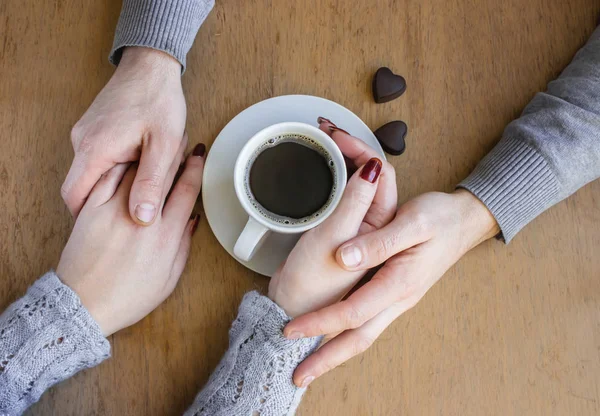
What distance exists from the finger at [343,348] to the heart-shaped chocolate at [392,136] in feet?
1.01

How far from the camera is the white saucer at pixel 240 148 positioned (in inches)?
37.6

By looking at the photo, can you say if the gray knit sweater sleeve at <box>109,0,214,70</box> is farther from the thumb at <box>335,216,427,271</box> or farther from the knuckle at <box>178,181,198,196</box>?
the thumb at <box>335,216,427,271</box>

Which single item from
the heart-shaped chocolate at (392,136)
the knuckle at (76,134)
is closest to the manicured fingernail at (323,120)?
the heart-shaped chocolate at (392,136)

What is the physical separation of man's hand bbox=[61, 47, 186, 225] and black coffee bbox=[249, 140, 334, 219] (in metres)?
0.18

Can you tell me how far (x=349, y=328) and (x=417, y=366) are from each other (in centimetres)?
18

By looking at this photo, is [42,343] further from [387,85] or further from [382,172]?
[387,85]

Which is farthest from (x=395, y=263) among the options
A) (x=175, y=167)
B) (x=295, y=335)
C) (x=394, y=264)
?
(x=175, y=167)

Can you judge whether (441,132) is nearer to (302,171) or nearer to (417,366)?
(302,171)

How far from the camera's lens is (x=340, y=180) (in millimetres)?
904

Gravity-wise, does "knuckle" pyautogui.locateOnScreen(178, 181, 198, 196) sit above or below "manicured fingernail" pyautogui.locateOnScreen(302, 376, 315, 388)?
above

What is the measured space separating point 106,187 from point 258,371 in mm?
452

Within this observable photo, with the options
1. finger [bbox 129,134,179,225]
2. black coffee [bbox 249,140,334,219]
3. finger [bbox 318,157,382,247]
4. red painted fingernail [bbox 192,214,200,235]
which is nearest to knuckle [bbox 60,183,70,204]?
finger [bbox 129,134,179,225]

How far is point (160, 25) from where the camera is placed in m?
0.99

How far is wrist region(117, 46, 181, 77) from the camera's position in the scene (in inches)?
38.8
